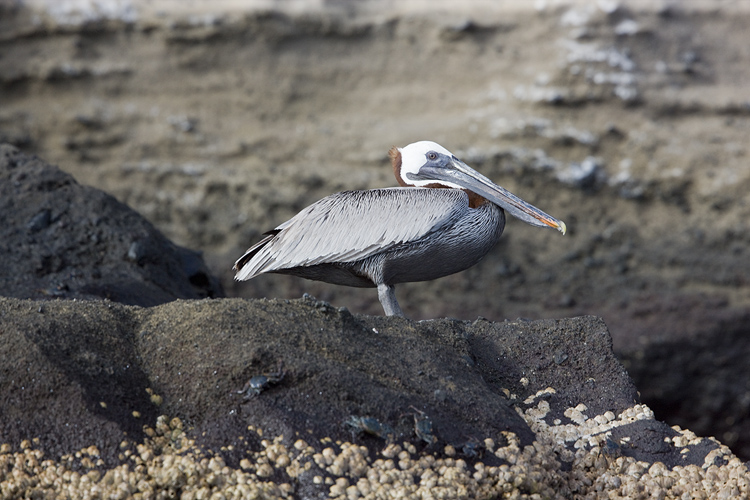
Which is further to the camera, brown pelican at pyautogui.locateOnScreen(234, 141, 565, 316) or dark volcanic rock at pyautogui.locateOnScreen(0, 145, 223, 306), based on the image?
dark volcanic rock at pyautogui.locateOnScreen(0, 145, 223, 306)

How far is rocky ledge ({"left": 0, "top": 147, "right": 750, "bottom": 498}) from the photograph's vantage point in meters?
2.42

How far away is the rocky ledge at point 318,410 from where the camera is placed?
2424 millimetres

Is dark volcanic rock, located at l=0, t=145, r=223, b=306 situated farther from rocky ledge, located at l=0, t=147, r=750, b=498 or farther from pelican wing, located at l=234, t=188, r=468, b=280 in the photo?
rocky ledge, located at l=0, t=147, r=750, b=498

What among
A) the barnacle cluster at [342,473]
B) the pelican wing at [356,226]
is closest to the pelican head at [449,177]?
the pelican wing at [356,226]

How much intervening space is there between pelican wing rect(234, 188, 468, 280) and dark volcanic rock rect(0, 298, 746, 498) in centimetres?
44

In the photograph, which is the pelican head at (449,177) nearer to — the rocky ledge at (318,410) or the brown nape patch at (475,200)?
the brown nape patch at (475,200)

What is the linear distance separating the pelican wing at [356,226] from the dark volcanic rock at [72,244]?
1032 millimetres

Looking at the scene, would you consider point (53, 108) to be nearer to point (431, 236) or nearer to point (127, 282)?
point (127, 282)

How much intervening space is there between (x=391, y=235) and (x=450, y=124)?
14.4 ft

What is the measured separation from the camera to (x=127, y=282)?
14.5ft

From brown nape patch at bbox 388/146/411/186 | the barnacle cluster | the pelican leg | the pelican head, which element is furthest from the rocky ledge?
brown nape patch at bbox 388/146/411/186

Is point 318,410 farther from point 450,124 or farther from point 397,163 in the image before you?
point 450,124

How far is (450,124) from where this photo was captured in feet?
25.3

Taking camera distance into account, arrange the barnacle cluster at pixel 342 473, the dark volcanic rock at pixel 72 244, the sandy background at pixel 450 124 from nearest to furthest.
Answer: the barnacle cluster at pixel 342 473
the dark volcanic rock at pixel 72 244
the sandy background at pixel 450 124
